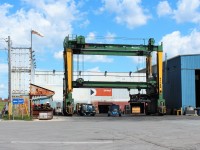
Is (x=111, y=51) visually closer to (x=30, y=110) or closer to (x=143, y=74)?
(x=30, y=110)

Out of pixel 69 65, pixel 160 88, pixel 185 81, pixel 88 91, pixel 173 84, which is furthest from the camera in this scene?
pixel 88 91

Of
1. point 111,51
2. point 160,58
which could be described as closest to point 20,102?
point 111,51

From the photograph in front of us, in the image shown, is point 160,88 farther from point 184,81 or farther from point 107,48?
point 107,48

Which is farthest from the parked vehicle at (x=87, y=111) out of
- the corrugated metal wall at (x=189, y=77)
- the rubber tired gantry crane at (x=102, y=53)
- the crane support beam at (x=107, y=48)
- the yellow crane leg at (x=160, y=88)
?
the corrugated metal wall at (x=189, y=77)

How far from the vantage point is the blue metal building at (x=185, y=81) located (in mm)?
69856

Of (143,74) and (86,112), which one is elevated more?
(143,74)

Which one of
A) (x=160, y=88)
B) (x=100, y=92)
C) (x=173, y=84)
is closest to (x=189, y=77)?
(x=173, y=84)

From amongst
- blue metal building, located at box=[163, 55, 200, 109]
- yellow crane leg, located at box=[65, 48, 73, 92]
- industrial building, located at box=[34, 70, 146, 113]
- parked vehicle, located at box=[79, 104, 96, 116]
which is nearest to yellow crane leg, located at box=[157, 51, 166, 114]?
blue metal building, located at box=[163, 55, 200, 109]

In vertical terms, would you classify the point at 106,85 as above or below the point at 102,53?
below

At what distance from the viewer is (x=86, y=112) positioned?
66750mm

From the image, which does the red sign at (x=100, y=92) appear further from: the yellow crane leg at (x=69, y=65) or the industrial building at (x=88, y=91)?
the yellow crane leg at (x=69, y=65)

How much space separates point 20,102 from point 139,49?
23.5m

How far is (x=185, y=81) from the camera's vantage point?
7044 cm

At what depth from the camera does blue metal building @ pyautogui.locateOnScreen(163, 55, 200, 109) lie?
229ft
